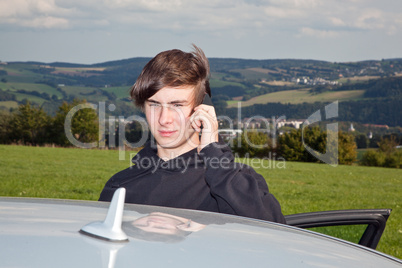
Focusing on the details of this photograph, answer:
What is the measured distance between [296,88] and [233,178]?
11070 cm

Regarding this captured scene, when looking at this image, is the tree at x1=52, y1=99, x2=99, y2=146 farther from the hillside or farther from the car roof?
the car roof

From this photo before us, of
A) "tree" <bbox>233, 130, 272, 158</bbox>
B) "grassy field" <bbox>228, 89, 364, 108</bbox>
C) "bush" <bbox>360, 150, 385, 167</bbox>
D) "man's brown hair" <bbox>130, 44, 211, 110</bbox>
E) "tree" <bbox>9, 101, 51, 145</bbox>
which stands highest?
"man's brown hair" <bbox>130, 44, 211, 110</bbox>

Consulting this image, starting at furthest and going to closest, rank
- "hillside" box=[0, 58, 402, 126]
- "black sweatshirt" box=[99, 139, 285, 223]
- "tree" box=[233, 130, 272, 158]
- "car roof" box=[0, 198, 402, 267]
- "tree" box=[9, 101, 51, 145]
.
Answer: "hillside" box=[0, 58, 402, 126] → "tree" box=[9, 101, 51, 145] → "tree" box=[233, 130, 272, 158] → "black sweatshirt" box=[99, 139, 285, 223] → "car roof" box=[0, 198, 402, 267]

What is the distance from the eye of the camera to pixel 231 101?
89062 millimetres

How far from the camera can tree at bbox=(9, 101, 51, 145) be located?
50.7m

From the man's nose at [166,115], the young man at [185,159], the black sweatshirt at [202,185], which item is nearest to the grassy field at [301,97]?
the young man at [185,159]

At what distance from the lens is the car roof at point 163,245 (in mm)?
809

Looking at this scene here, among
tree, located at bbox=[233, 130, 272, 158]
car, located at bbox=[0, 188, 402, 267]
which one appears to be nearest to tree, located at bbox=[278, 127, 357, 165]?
tree, located at bbox=[233, 130, 272, 158]

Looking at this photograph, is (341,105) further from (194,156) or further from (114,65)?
(194,156)

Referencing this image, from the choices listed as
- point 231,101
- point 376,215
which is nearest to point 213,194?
point 376,215

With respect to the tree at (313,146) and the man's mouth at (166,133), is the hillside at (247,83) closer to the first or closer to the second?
the tree at (313,146)

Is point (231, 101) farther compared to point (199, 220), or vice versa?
point (231, 101)

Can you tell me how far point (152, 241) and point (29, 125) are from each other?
2105 inches

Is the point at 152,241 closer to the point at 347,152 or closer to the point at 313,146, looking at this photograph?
the point at 313,146
